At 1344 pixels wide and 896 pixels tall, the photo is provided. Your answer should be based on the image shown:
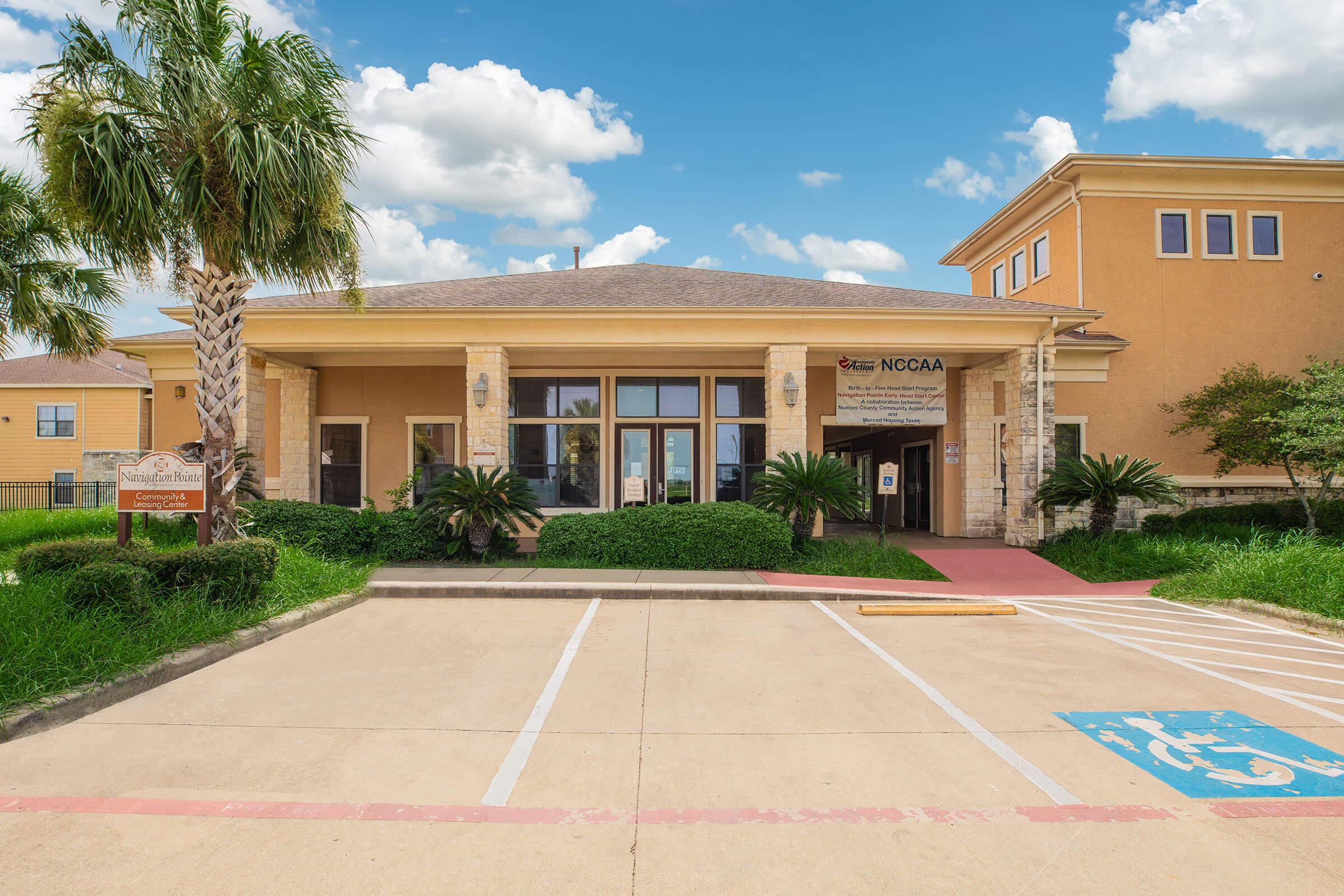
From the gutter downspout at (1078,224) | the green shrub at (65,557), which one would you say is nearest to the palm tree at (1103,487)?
the gutter downspout at (1078,224)

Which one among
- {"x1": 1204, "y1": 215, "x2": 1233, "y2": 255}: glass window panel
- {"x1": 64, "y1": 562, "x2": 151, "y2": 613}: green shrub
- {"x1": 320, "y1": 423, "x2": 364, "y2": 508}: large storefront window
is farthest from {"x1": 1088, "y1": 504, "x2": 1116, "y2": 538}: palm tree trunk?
{"x1": 320, "y1": 423, "x2": 364, "y2": 508}: large storefront window

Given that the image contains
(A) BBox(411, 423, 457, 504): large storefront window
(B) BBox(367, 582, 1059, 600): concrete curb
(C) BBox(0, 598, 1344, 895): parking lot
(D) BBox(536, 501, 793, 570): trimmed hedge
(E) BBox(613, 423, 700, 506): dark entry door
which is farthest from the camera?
(A) BBox(411, 423, 457, 504): large storefront window

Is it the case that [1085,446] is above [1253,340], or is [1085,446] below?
below

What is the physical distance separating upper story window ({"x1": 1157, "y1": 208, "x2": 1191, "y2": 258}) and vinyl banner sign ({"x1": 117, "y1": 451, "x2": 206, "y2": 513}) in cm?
1879

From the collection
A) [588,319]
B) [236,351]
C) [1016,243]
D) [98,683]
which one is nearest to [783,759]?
[98,683]

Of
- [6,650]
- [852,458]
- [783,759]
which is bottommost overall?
[783,759]

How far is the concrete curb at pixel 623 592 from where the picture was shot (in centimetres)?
911

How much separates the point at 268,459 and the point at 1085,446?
58.0 feet

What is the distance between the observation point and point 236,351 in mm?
8781

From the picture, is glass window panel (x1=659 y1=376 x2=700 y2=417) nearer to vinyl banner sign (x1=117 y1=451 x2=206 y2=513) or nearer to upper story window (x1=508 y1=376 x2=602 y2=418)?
upper story window (x1=508 y1=376 x2=602 y2=418)

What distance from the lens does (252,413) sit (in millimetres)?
13156

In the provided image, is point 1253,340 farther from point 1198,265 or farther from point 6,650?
point 6,650

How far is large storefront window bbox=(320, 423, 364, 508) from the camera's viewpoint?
51.5 ft

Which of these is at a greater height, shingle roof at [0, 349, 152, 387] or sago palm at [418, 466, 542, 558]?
shingle roof at [0, 349, 152, 387]
